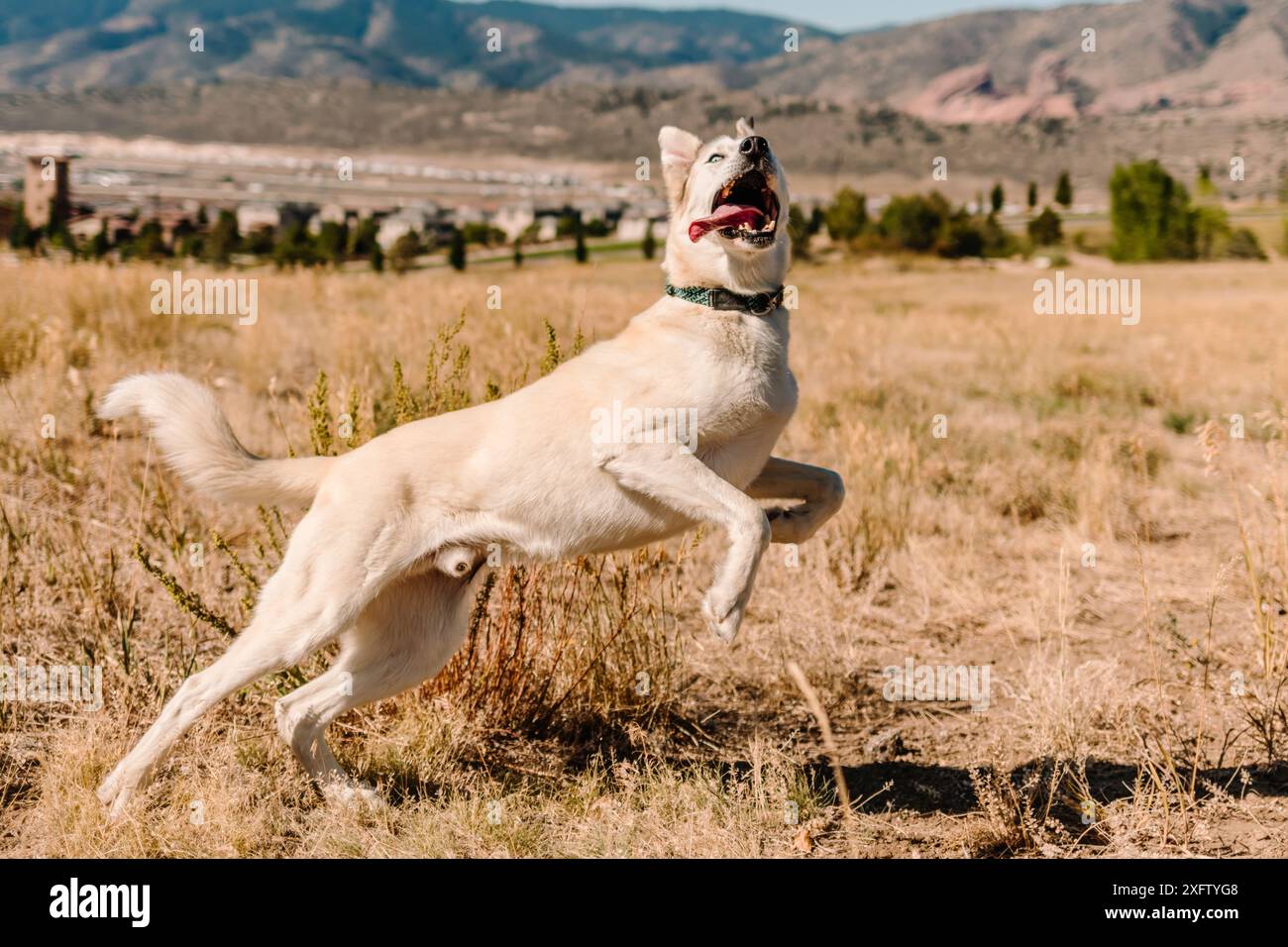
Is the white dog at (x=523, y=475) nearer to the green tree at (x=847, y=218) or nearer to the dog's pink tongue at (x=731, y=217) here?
the dog's pink tongue at (x=731, y=217)

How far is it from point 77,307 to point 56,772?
745cm

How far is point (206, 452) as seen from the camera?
3.41 m

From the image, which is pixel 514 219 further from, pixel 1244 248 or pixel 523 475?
pixel 523 475

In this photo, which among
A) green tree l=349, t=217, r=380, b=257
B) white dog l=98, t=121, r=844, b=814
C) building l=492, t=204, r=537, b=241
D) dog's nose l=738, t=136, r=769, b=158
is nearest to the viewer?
white dog l=98, t=121, r=844, b=814

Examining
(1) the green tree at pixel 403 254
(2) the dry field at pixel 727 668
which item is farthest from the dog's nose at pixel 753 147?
(1) the green tree at pixel 403 254

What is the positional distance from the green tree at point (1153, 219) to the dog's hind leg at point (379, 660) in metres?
57.7

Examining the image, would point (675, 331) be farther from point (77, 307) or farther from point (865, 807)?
point (77, 307)

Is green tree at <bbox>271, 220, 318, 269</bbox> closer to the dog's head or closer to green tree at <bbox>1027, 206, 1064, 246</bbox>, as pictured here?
the dog's head

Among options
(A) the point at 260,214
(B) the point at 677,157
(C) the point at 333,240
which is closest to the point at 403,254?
(C) the point at 333,240

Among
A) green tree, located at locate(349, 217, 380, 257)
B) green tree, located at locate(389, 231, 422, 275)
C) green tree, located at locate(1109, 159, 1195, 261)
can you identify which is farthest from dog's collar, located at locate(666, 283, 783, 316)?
green tree, located at locate(1109, 159, 1195, 261)

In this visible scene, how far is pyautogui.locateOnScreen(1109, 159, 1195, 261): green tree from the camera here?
54.8 m

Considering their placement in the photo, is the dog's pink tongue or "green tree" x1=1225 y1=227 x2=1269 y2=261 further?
"green tree" x1=1225 y1=227 x2=1269 y2=261

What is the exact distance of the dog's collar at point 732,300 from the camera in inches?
136

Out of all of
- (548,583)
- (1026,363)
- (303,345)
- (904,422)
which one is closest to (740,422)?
(548,583)
